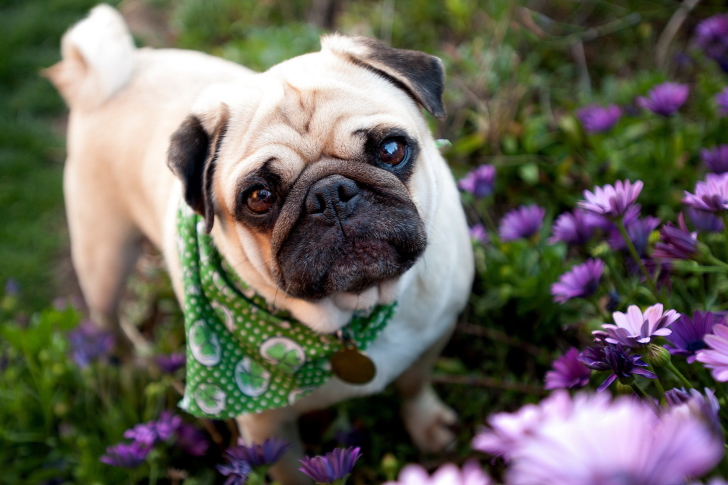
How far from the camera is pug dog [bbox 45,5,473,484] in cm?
185

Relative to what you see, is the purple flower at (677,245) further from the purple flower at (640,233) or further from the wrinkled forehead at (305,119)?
the wrinkled forehead at (305,119)

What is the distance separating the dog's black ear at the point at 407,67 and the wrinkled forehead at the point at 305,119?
2.6 inches

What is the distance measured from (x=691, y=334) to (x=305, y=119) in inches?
53.2

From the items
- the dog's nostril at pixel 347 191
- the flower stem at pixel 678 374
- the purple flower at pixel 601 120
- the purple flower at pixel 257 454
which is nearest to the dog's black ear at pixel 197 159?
the dog's nostril at pixel 347 191

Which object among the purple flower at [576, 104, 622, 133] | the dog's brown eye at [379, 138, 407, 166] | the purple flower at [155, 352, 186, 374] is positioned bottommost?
the purple flower at [155, 352, 186, 374]

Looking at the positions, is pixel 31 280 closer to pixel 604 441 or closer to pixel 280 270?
pixel 280 270

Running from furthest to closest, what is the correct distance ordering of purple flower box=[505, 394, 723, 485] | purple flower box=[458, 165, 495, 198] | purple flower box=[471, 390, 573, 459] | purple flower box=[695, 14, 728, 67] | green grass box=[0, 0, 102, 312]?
green grass box=[0, 0, 102, 312], purple flower box=[695, 14, 728, 67], purple flower box=[458, 165, 495, 198], purple flower box=[471, 390, 573, 459], purple flower box=[505, 394, 723, 485]

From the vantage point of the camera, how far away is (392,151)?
199cm

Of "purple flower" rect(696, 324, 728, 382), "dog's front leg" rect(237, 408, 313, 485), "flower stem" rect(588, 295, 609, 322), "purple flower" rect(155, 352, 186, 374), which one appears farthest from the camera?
"purple flower" rect(155, 352, 186, 374)

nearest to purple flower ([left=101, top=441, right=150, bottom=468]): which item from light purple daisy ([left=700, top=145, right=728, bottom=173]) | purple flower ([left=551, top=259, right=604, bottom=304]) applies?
purple flower ([left=551, top=259, right=604, bottom=304])

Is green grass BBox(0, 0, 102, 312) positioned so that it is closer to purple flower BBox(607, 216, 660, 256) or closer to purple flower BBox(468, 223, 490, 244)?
purple flower BBox(468, 223, 490, 244)

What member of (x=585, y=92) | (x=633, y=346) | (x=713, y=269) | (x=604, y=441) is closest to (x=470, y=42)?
(x=585, y=92)

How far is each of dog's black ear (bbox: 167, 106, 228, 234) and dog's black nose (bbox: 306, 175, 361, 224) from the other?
398 millimetres

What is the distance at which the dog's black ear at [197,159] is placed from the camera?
78.2 inches
